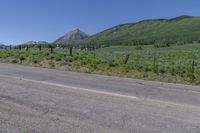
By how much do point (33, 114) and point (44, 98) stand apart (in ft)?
4.82

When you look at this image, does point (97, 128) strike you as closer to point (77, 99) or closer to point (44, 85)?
point (77, 99)

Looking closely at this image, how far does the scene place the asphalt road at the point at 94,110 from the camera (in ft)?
16.9

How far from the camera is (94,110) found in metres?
6.25

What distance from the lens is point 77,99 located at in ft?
24.1

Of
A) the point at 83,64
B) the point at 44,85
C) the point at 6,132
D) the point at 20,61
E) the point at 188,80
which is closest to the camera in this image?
the point at 6,132

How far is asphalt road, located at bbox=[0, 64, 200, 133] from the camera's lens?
16.9ft

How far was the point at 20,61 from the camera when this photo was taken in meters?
19.9

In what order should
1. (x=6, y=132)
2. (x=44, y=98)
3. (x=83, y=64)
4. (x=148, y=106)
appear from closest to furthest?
1. (x=6, y=132)
2. (x=148, y=106)
3. (x=44, y=98)
4. (x=83, y=64)

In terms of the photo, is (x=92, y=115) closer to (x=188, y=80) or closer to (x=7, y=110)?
(x=7, y=110)

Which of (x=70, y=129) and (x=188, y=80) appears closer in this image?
(x=70, y=129)

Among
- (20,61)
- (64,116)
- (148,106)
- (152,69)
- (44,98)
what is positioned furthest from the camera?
(20,61)

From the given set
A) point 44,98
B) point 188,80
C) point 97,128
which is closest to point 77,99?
point 44,98

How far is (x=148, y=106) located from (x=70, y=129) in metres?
2.51

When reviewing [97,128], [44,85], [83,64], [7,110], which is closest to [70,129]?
[97,128]
